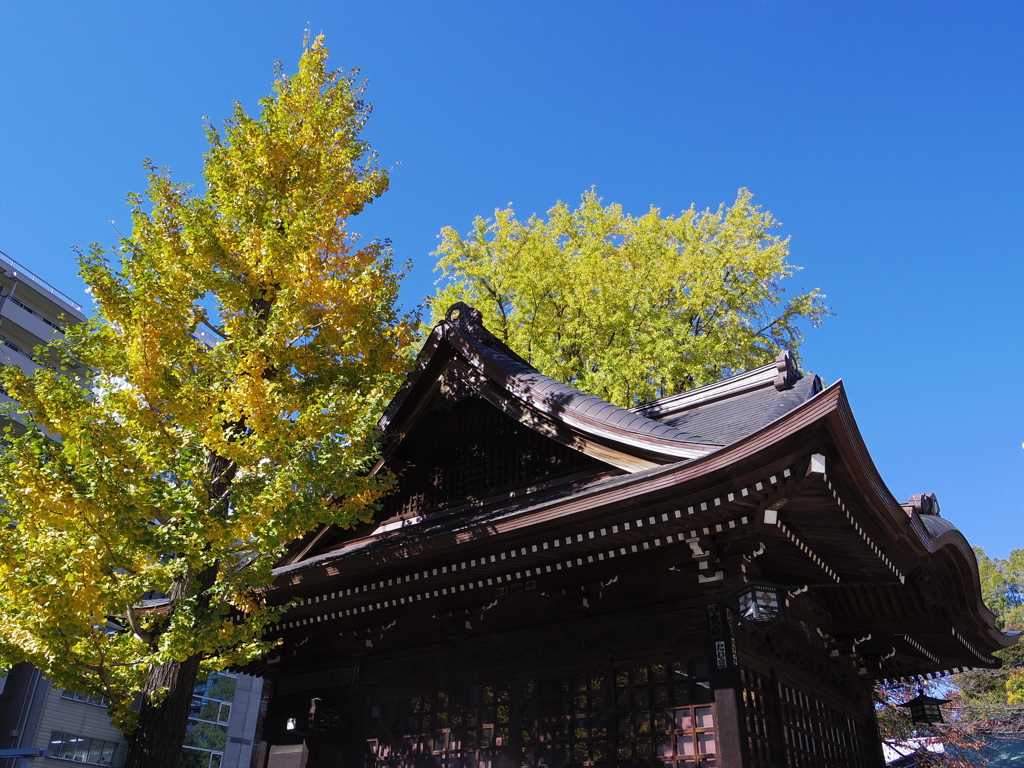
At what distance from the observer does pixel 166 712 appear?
646cm

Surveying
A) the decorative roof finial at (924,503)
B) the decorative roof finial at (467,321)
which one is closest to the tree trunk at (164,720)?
the decorative roof finial at (467,321)

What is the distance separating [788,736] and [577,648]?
2200 millimetres

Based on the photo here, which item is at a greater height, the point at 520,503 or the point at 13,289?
the point at 13,289

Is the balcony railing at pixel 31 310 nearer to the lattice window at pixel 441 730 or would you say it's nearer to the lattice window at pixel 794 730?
the lattice window at pixel 441 730

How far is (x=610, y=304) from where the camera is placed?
1683 cm

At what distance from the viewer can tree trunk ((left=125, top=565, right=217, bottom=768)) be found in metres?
6.29

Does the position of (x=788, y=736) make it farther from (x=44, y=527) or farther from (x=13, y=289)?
Result: (x=13, y=289)

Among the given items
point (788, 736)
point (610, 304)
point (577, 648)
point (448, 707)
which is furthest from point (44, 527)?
point (610, 304)

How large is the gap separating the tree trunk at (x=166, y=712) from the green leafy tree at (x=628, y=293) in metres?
10.4

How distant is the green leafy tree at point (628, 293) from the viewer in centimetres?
1619

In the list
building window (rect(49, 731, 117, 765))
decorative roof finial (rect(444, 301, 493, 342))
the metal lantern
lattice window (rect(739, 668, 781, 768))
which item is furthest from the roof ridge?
building window (rect(49, 731, 117, 765))

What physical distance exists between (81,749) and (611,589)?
25.5 metres

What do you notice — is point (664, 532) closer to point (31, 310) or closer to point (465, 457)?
point (465, 457)

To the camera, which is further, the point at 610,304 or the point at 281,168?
the point at 610,304
